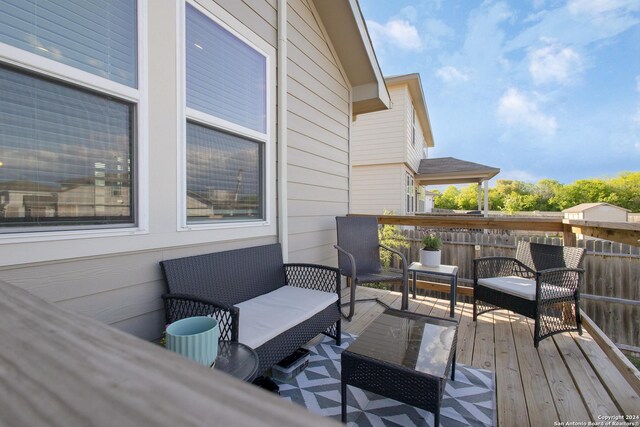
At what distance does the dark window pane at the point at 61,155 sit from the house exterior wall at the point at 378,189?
7.27 metres

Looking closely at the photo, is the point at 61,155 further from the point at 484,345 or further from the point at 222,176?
the point at 484,345

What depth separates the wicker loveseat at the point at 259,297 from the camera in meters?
1.76

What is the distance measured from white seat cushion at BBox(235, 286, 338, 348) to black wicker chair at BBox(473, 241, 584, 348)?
5.63ft

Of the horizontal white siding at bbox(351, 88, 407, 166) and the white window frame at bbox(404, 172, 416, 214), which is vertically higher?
the horizontal white siding at bbox(351, 88, 407, 166)

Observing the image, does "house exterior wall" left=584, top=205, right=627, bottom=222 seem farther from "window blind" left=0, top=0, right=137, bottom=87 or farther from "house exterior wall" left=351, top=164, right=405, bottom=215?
"window blind" left=0, top=0, right=137, bottom=87

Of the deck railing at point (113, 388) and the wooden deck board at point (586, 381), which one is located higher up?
the deck railing at point (113, 388)

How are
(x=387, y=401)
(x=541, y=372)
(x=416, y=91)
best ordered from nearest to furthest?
(x=387, y=401), (x=541, y=372), (x=416, y=91)

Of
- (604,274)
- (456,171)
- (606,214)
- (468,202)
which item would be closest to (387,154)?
(456,171)

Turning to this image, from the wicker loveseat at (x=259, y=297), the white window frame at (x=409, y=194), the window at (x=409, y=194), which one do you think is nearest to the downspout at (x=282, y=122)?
the wicker loveseat at (x=259, y=297)

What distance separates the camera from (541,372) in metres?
2.24

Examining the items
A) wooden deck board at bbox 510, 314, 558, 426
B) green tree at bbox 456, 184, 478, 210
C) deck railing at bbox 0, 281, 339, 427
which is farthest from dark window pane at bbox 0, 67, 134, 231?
green tree at bbox 456, 184, 478, 210

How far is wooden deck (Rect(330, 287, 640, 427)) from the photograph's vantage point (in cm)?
183

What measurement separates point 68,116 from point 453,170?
10.7m

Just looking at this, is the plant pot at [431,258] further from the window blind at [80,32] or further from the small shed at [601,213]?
the small shed at [601,213]
